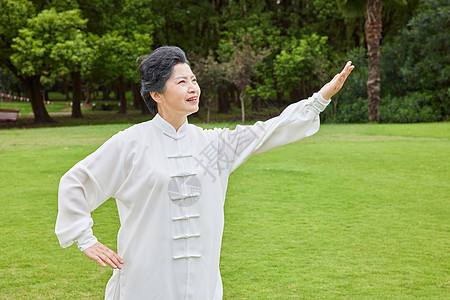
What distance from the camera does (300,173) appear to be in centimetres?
1216

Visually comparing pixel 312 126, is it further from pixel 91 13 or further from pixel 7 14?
pixel 91 13

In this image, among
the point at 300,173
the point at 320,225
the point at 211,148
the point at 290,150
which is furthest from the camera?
the point at 290,150

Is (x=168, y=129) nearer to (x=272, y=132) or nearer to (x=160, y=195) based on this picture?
(x=160, y=195)

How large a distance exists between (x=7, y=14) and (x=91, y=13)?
20.4 feet

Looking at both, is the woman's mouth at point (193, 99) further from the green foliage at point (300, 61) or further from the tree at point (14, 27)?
the green foliage at point (300, 61)

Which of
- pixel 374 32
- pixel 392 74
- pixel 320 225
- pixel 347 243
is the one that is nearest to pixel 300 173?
pixel 320 225

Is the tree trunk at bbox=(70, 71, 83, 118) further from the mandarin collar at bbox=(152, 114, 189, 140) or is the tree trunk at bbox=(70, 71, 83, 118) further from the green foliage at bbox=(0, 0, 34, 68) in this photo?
the mandarin collar at bbox=(152, 114, 189, 140)

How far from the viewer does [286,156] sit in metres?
15.3

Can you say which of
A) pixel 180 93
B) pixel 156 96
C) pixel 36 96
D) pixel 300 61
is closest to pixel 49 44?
pixel 36 96

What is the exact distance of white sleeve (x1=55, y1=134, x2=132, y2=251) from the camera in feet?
8.38

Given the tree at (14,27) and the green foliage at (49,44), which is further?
the tree at (14,27)

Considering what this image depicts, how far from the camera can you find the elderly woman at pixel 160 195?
260cm

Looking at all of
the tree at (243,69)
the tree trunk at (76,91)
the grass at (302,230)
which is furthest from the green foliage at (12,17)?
the grass at (302,230)

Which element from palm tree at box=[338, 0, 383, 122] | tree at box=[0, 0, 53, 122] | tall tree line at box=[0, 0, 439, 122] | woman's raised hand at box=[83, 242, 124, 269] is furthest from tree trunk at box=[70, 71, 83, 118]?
woman's raised hand at box=[83, 242, 124, 269]
